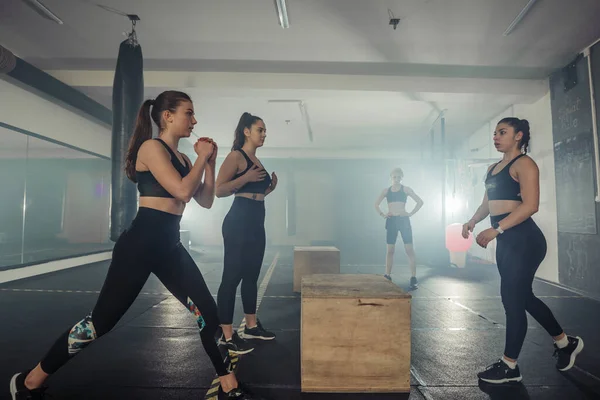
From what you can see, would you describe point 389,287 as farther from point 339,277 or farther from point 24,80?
point 24,80

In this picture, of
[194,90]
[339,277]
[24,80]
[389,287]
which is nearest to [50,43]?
[24,80]

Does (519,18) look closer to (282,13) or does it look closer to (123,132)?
(282,13)

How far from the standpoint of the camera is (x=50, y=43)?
Answer: 5027mm

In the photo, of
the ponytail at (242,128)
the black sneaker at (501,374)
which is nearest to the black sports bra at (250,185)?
the ponytail at (242,128)

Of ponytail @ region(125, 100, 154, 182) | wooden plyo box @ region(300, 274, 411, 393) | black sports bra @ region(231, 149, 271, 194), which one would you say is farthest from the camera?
black sports bra @ region(231, 149, 271, 194)

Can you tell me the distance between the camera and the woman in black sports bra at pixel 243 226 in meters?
2.42

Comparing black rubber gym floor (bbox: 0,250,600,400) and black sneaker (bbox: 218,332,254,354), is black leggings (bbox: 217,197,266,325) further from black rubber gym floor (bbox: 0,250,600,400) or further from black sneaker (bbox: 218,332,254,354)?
black rubber gym floor (bbox: 0,250,600,400)

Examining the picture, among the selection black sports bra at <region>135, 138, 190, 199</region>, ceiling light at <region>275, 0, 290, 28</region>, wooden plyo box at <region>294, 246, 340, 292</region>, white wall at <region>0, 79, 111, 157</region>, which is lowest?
wooden plyo box at <region>294, 246, 340, 292</region>

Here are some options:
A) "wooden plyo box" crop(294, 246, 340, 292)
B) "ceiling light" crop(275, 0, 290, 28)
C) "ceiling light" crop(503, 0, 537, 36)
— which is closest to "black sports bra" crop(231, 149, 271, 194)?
"wooden plyo box" crop(294, 246, 340, 292)

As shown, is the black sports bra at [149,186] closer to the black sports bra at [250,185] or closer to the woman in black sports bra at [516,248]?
the black sports bra at [250,185]

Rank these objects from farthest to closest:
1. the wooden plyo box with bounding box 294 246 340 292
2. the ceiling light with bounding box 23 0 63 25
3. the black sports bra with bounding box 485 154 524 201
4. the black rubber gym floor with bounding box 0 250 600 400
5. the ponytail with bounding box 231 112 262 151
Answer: the wooden plyo box with bounding box 294 246 340 292, the ceiling light with bounding box 23 0 63 25, the ponytail with bounding box 231 112 262 151, the black sports bra with bounding box 485 154 524 201, the black rubber gym floor with bounding box 0 250 600 400

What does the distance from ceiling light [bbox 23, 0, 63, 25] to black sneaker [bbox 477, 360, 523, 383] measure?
236 inches

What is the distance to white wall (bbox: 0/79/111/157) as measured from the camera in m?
5.29

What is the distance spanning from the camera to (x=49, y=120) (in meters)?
6.20
